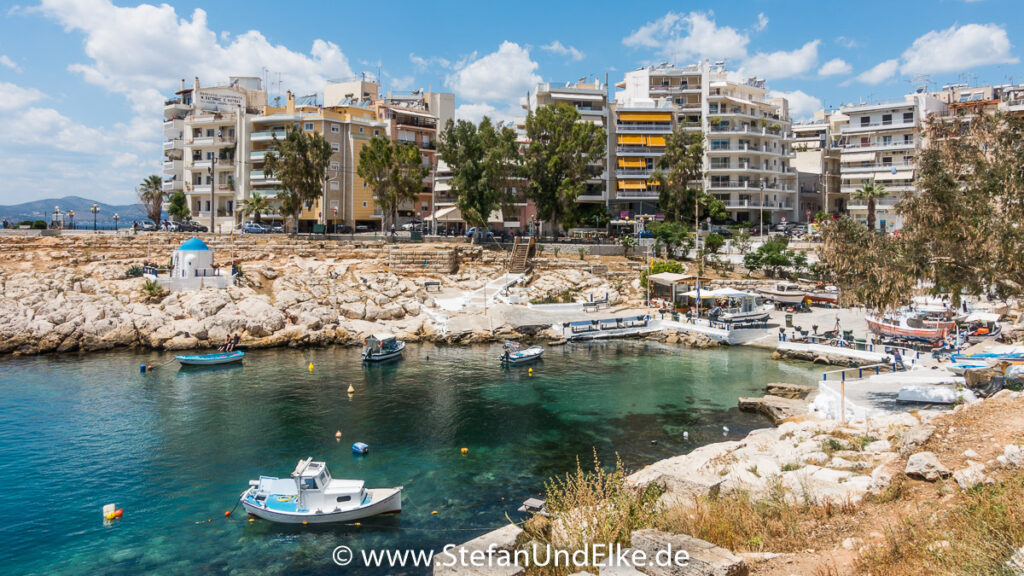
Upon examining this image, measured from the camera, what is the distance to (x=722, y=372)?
37.8 m

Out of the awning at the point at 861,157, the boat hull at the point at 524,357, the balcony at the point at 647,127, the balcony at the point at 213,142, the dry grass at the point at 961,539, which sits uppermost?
the balcony at the point at 647,127

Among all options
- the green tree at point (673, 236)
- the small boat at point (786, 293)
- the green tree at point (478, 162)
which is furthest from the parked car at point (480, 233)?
the small boat at point (786, 293)

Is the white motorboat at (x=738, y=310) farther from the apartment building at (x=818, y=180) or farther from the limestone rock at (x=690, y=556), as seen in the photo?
the apartment building at (x=818, y=180)

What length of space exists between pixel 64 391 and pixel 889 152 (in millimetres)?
78990

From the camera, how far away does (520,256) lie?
6291 cm

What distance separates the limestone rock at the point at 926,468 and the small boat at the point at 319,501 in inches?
532

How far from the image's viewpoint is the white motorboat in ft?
157

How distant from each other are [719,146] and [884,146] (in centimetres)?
1793

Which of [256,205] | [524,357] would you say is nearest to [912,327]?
[524,357]

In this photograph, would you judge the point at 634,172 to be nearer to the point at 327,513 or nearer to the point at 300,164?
the point at 300,164

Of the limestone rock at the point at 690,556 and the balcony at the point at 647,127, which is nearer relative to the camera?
the limestone rock at the point at 690,556

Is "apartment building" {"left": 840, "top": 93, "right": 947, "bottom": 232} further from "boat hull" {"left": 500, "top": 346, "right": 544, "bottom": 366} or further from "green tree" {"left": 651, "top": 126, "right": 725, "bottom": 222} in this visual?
"boat hull" {"left": 500, "top": 346, "right": 544, "bottom": 366}

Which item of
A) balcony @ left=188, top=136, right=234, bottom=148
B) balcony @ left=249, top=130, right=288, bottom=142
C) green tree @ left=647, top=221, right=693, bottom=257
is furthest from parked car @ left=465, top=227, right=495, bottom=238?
balcony @ left=188, top=136, right=234, bottom=148

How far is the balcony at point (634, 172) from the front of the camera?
77562 mm
